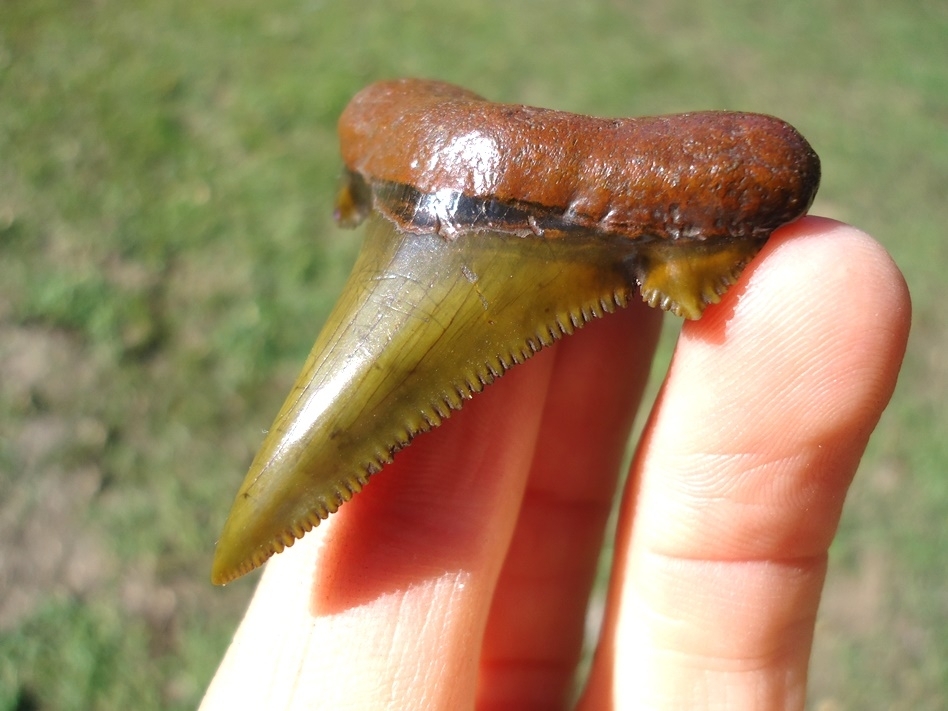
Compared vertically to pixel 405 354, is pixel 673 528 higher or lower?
lower

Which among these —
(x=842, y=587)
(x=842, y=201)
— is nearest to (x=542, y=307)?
(x=842, y=587)

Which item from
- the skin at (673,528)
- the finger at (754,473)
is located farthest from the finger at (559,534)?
the finger at (754,473)

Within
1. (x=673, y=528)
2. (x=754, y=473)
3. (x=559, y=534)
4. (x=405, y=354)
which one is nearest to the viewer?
(x=405, y=354)

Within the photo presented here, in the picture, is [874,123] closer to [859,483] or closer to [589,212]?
[859,483]

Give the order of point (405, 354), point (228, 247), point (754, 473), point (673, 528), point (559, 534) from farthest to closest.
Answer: point (228, 247)
point (559, 534)
point (673, 528)
point (754, 473)
point (405, 354)

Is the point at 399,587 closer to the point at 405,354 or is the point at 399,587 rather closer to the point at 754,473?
the point at 405,354

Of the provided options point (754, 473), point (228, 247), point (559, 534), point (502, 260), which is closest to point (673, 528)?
point (754, 473)

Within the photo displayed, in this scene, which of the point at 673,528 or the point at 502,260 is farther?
the point at 673,528
